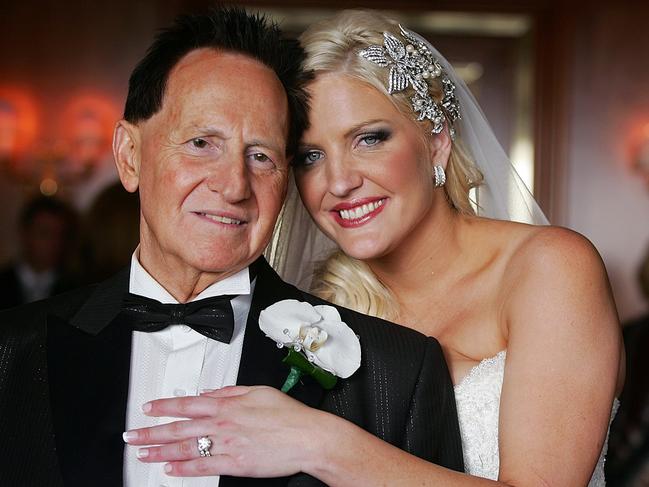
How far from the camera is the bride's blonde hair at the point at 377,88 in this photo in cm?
308

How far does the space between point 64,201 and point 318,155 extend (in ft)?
16.9

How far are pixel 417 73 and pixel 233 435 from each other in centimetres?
140

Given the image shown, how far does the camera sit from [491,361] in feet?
9.91

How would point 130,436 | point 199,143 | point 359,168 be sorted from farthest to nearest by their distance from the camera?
point 359,168, point 199,143, point 130,436

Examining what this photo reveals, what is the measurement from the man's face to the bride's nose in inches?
14.8

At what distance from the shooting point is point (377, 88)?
10.2 feet

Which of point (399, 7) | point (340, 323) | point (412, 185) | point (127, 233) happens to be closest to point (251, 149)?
point (340, 323)

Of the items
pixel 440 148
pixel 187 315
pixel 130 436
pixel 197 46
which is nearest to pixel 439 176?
pixel 440 148

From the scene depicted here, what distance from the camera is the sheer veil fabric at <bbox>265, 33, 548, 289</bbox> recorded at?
3.51m

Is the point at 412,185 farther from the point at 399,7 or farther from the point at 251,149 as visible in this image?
the point at 399,7

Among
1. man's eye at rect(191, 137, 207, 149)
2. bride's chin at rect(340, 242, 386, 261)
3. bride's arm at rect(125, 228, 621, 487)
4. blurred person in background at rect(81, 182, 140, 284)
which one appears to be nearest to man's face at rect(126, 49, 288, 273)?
man's eye at rect(191, 137, 207, 149)

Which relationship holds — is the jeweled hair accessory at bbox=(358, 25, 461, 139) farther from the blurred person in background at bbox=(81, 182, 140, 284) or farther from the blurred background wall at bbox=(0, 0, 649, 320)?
the blurred background wall at bbox=(0, 0, 649, 320)

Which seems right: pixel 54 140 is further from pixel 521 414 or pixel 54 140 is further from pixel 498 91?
pixel 521 414

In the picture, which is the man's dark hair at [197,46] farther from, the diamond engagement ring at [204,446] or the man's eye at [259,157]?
the diamond engagement ring at [204,446]
